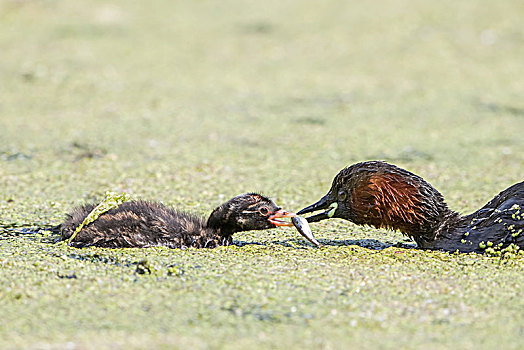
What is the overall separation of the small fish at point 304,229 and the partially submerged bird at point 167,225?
0.25ft

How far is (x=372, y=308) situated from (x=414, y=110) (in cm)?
622

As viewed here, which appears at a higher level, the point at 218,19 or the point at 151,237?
the point at 218,19

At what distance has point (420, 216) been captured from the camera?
469cm

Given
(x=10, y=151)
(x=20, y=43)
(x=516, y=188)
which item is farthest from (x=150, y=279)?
(x=20, y=43)

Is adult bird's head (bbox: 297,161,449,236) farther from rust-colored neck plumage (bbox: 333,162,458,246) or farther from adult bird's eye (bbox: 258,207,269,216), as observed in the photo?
adult bird's eye (bbox: 258,207,269,216)

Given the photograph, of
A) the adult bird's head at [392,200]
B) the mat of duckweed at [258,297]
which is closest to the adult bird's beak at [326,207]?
the adult bird's head at [392,200]

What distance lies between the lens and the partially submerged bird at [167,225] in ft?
15.4

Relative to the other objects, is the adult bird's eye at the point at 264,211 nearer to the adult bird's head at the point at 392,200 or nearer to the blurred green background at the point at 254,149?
the blurred green background at the point at 254,149

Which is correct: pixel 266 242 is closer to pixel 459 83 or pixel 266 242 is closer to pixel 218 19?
pixel 459 83

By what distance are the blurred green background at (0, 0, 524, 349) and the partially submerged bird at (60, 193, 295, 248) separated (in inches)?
5.8

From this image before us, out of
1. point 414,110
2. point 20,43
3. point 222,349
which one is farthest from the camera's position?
point 20,43

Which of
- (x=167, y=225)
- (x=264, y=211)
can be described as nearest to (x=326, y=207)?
(x=264, y=211)

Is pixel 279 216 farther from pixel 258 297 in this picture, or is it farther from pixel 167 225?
pixel 258 297

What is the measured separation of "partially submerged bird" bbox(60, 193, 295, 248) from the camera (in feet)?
15.4
